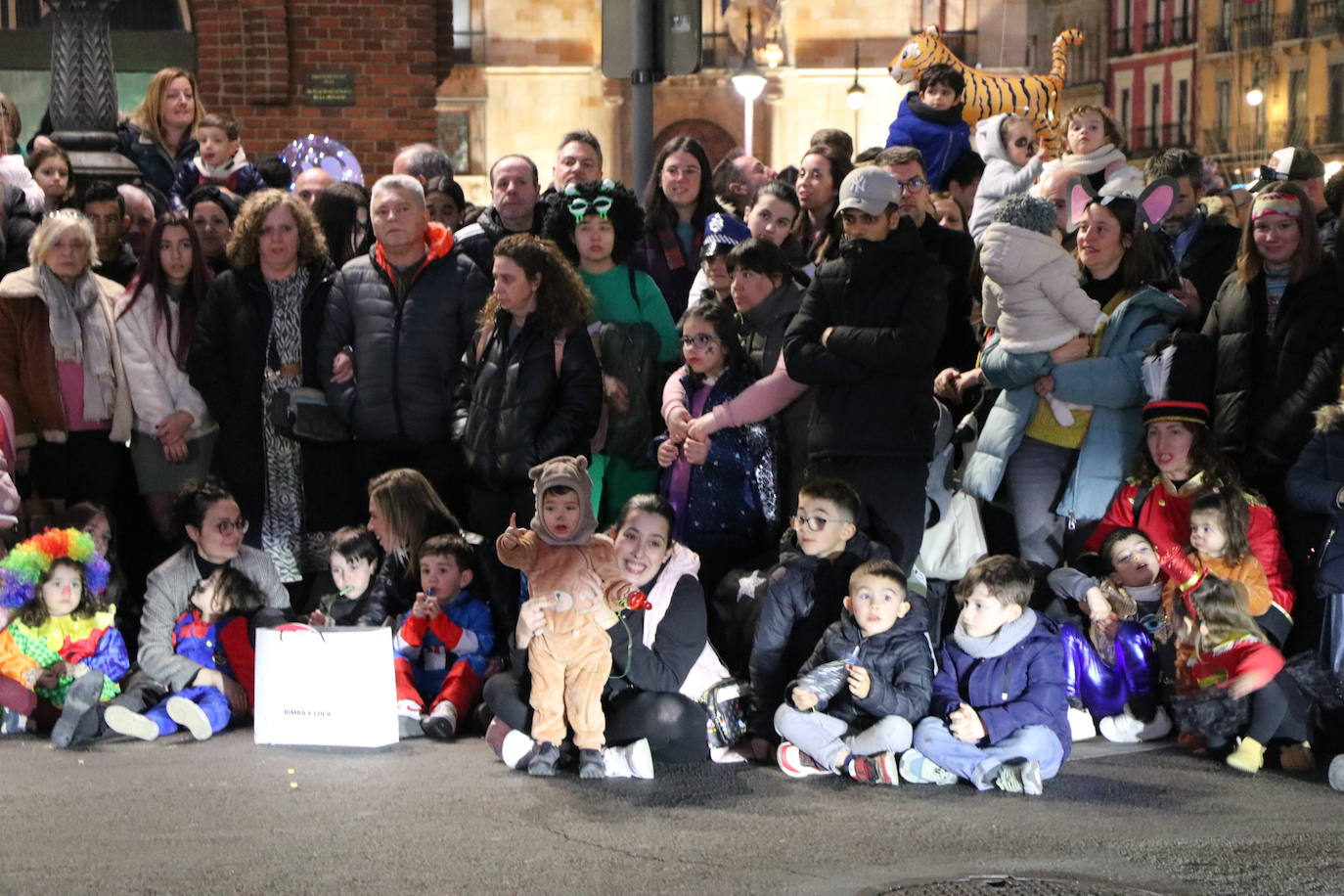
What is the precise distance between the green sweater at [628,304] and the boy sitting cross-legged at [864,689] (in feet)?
6.10

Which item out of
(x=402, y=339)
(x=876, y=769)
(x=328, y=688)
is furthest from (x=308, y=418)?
(x=876, y=769)

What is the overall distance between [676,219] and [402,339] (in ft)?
4.91

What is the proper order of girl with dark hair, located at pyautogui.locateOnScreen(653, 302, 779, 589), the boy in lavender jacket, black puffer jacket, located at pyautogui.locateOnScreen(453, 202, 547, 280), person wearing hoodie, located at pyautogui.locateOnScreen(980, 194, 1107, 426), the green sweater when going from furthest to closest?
black puffer jacket, located at pyautogui.locateOnScreen(453, 202, 547, 280) → the green sweater → girl with dark hair, located at pyautogui.locateOnScreen(653, 302, 779, 589) → person wearing hoodie, located at pyautogui.locateOnScreen(980, 194, 1107, 426) → the boy in lavender jacket

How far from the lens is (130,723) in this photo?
7938mm

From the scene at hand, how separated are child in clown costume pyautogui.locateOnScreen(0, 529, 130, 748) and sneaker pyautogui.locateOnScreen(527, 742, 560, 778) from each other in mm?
1823

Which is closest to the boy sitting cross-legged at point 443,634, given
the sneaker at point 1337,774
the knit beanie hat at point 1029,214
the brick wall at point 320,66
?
the knit beanie hat at point 1029,214

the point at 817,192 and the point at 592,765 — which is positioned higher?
the point at 817,192

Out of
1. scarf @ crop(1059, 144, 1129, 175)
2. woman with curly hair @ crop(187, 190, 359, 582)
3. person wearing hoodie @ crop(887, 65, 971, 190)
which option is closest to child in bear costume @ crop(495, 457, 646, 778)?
woman with curly hair @ crop(187, 190, 359, 582)

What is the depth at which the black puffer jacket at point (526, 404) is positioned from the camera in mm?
8445

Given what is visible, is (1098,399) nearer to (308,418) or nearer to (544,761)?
(544,761)

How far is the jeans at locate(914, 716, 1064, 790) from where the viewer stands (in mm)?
7129

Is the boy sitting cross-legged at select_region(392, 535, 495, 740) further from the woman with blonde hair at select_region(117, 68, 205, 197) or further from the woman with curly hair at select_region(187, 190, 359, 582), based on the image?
the woman with blonde hair at select_region(117, 68, 205, 197)

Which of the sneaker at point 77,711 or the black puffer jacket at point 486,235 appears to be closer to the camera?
the sneaker at point 77,711

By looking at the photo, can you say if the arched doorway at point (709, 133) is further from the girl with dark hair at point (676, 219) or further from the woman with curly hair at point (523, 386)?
the woman with curly hair at point (523, 386)
